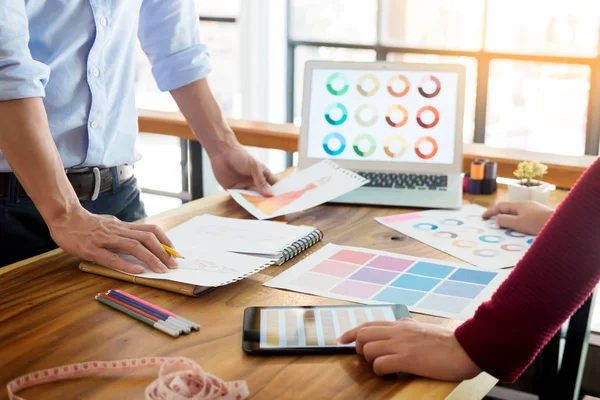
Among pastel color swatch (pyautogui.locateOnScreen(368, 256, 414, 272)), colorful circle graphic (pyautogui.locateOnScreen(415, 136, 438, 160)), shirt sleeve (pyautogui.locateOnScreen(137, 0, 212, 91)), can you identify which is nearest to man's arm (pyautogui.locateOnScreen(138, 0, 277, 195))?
shirt sleeve (pyautogui.locateOnScreen(137, 0, 212, 91))

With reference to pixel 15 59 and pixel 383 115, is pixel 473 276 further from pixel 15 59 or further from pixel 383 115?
pixel 15 59

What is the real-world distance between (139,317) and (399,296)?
15.8 inches

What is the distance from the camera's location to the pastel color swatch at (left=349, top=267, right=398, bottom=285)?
129cm

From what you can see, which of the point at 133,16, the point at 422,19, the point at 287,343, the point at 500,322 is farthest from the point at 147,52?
the point at 422,19

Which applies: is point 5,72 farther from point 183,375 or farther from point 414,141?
point 414,141

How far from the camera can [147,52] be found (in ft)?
6.08

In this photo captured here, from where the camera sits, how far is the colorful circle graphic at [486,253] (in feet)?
4.68

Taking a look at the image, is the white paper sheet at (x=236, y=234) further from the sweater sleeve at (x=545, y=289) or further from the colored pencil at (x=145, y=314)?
the sweater sleeve at (x=545, y=289)

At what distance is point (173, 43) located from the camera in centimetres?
180

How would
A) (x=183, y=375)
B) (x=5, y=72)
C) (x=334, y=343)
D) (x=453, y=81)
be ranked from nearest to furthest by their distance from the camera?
(x=183, y=375), (x=334, y=343), (x=5, y=72), (x=453, y=81)

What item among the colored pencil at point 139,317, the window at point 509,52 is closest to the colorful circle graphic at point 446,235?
the colored pencil at point 139,317

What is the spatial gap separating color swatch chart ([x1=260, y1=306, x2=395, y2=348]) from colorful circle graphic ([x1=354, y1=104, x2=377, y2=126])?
0.78 meters

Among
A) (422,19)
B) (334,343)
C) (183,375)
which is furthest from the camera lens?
(422,19)

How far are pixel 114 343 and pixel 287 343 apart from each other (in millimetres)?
234
